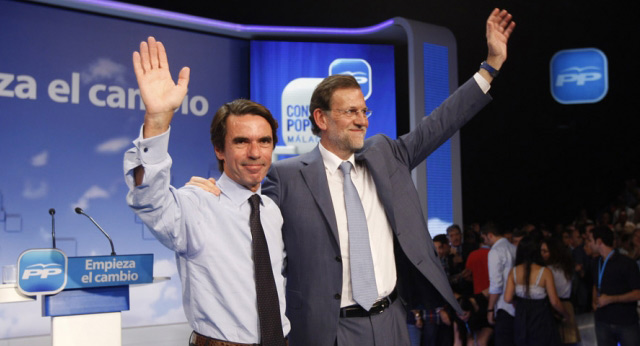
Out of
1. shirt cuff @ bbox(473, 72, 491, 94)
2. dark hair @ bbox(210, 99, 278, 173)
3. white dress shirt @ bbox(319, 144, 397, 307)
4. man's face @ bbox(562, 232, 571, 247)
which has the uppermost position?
shirt cuff @ bbox(473, 72, 491, 94)

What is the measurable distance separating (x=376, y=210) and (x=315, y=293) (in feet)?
1.31

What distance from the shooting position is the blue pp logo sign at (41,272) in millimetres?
2822

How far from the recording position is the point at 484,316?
248 inches

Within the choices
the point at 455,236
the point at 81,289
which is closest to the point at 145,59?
the point at 81,289

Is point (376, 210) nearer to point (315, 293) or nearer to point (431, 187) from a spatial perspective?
point (315, 293)

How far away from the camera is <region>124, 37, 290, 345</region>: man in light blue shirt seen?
5.37ft

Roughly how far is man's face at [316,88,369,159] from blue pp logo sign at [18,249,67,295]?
4.41 ft

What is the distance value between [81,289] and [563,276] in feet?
13.9

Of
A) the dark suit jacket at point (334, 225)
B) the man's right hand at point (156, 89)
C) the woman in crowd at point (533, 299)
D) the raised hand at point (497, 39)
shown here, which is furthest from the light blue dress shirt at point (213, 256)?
the woman in crowd at point (533, 299)

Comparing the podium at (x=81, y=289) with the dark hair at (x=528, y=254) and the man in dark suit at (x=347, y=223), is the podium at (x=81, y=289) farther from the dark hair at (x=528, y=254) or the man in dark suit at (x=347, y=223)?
the dark hair at (x=528, y=254)

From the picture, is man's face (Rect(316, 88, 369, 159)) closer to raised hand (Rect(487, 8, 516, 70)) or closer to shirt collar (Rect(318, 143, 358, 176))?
shirt collar (Rect(318, 143, 358, 176))

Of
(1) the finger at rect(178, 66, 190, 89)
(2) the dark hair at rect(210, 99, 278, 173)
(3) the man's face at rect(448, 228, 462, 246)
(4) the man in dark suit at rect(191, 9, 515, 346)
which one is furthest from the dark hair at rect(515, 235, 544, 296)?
(1) the finger at rect(178, 66, 190, 89)

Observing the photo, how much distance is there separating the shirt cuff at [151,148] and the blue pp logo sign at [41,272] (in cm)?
150

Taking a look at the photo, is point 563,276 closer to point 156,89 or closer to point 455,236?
point 455,236
